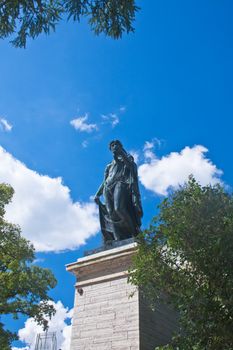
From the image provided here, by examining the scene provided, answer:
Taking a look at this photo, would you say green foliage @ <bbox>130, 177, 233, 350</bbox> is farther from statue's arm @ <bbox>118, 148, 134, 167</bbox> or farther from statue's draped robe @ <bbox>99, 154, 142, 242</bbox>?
statue's arm @ <bbox>118, 148, 134, 167</bbox>

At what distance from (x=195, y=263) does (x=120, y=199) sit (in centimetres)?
337

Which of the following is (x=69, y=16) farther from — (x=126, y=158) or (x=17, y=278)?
(x=17, y=278)

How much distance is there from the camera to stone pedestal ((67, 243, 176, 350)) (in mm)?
8469

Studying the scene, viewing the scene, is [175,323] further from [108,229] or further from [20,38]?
[20,38]

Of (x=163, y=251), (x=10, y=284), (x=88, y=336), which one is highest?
(x=10, y=284)

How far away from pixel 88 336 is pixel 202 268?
10.1 feet

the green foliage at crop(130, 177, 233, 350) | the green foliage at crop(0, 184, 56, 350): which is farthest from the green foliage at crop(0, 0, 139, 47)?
the green foliage at crop(0, 184, 56, 350)

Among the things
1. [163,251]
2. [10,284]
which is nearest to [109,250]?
[163,251]

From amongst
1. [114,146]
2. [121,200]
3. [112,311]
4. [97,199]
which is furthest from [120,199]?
[112,311]

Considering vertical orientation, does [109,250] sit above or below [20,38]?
below

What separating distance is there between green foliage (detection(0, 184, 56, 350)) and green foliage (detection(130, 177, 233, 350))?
10722 mm

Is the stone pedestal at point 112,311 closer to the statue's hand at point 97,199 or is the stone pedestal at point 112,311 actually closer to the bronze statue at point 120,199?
the bronze statue at point 120,199

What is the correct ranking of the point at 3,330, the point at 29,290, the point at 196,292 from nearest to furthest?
1. the point at 196,292
2. the point at 3,330
3. the point at 29,290

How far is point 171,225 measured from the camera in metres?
8.09
